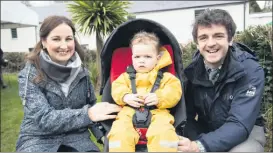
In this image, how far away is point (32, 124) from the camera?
9.11 ft

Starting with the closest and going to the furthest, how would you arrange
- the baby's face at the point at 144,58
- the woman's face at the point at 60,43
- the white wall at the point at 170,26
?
the baby's face at the point at 144,58
the woman's face at the point at 60,43
the white wall at the point at 170,26

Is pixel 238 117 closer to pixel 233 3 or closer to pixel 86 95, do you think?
pixel 86 95

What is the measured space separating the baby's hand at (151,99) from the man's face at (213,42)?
56cm

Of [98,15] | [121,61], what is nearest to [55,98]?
[121,61]

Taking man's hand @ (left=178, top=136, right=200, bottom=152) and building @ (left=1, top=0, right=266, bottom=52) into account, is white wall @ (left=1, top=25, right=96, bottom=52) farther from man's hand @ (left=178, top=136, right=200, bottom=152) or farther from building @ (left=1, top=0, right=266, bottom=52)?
man's hand @ (left=178, top=136, right=200, bottom=152)

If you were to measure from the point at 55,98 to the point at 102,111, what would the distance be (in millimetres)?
480

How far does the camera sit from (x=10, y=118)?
7.70 meters

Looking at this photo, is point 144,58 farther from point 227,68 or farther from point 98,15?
point 98,15

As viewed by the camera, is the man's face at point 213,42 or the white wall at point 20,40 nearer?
the man's face at point 213,42

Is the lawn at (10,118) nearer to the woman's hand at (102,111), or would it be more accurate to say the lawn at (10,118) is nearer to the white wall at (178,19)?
the woman's hand at (102,111)

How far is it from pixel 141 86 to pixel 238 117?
795 mm

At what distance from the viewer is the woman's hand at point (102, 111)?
254 cm

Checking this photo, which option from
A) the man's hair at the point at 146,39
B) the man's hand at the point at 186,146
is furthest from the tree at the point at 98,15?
the man's hand at the point at 186,146

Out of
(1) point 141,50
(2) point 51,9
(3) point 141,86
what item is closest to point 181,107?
(3) point 141,86
